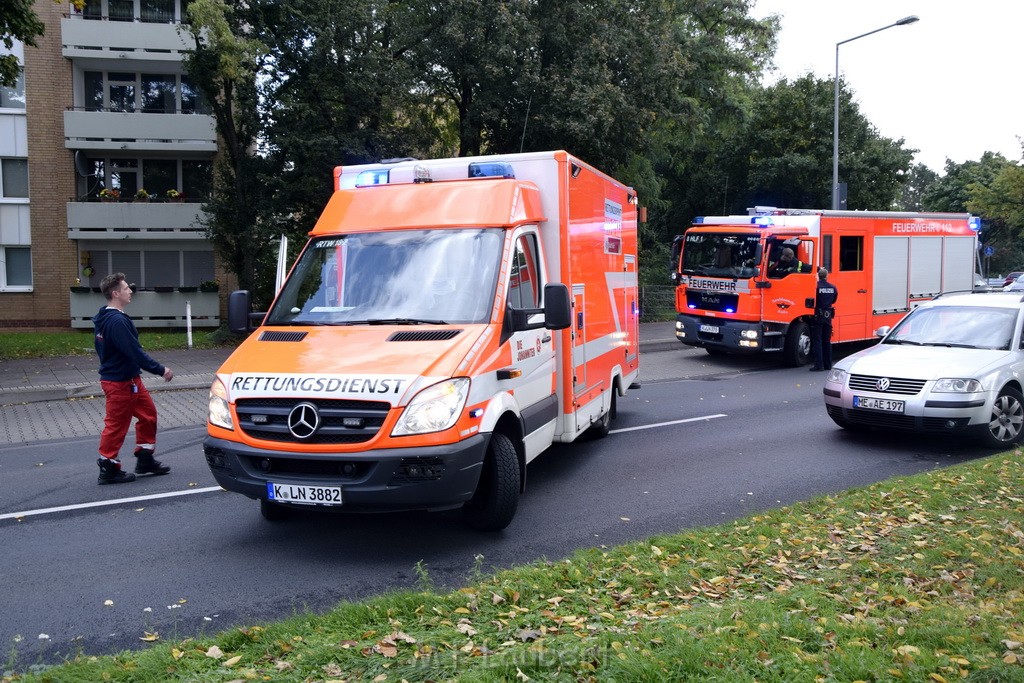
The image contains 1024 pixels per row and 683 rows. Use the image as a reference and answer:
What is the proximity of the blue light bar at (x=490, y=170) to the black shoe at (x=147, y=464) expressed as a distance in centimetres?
411

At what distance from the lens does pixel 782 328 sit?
17.5 m

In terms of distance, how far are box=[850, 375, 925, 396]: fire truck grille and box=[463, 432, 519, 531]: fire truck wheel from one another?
503 centimetres

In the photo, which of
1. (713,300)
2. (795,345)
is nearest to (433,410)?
(713,300)

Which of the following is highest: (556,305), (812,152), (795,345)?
(812,152)

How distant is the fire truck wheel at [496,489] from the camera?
21.4ft

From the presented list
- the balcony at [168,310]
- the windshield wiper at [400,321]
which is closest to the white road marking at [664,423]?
the windshield wiper at [400,321]

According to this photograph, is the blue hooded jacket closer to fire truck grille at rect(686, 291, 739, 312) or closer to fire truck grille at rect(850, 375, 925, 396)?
fire truck grille at rect(850, 375, 925, 396)

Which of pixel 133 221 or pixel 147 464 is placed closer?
pixel 147 464

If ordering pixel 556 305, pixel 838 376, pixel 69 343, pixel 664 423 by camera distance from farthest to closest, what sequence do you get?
pixel 69 343
pixel 664 423
pixel 838 376
pixel 556 305

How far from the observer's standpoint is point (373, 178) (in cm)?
810

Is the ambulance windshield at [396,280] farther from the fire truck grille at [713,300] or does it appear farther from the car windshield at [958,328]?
the fire truck grille at [713,300]

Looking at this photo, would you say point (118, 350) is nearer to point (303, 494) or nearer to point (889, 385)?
point (303, 494)

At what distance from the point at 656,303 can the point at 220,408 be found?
78.6ft

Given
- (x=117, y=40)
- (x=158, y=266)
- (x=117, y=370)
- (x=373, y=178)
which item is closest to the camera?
(x=373, y=178)
